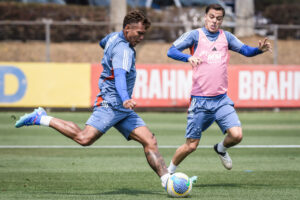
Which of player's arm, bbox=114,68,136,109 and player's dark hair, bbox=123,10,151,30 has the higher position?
player's dark hair, bbox=123,10,151,30

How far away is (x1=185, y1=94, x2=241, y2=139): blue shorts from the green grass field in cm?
72

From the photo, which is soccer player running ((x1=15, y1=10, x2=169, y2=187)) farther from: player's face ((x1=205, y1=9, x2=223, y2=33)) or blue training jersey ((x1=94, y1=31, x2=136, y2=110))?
player's face ((x1=205, y1=9, x2=223, y2=33))

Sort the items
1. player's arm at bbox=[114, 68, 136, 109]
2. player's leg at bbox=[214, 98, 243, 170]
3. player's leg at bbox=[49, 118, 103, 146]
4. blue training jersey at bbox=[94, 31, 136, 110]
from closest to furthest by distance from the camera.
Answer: player's arm at bbox=[114, 68, 136, 109] < blue training jersey at bbox=[94, 31, 136, 110] < player's leg at bbox=[49, 118, 103, 146] < player's leg at bbox=[214, 98, 243, 170]

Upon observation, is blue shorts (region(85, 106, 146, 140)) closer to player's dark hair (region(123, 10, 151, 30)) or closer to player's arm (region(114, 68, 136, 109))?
player's arm (region(114, 68, 136, 109))

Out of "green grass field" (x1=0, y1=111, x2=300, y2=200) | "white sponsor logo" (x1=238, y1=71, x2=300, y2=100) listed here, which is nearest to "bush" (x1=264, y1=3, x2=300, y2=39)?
"white sponsor logo" (x1=238, y1=71, x2=300, y2=100)

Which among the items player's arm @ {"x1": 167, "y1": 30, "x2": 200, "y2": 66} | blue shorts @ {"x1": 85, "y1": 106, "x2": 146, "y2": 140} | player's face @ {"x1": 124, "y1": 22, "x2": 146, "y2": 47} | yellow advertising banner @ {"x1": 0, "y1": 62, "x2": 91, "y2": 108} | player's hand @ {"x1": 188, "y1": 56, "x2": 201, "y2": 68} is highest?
player's face @ {"x1": 124, "y1": 22, "x2": 146, "y2": 47}

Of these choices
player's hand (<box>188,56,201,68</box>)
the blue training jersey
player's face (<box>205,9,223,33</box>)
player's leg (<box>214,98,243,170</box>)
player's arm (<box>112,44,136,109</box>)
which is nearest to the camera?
player's arm (<box>112,44,136,109</box>)

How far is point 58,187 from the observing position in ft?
25.0

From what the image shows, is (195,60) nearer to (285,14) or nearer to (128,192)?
(128,192)

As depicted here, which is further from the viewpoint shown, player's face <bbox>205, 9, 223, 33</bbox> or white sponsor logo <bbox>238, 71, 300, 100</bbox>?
white sponsor logo <bbox>238, 71, 300, 100</bbox>

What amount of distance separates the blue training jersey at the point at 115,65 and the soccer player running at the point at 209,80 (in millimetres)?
1006

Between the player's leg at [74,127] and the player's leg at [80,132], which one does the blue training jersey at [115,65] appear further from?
the player's leg at [80,132]

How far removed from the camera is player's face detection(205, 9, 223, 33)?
26.2 feet

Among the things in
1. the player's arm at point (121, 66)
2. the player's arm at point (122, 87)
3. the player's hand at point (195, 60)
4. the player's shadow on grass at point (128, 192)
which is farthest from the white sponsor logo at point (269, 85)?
the player's arm at point (122, 87)
